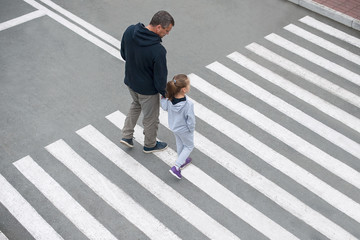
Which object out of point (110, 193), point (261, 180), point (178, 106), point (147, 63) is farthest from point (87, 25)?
point (261, 180)

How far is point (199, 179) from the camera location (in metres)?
6.75

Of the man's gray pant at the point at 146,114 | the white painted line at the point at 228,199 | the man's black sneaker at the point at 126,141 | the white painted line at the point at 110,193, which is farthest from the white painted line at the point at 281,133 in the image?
the white painted line at the point at 110,193

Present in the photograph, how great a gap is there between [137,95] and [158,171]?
128 cm

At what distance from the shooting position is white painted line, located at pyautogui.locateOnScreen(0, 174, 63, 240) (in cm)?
591

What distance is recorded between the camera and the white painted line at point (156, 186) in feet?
19.8

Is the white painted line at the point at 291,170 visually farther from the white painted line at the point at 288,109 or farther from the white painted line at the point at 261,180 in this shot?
the white painted line at the point at 288,109

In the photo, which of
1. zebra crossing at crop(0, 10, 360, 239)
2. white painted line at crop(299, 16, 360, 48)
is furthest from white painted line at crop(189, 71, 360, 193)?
white painted line at crop(299, 16, 360, 48)

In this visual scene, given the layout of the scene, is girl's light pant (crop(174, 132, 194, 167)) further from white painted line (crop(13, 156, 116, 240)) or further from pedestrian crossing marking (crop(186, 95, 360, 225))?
white painted line (crop(13, 156, 116, 240))

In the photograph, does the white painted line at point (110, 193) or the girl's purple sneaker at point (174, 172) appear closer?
the white painted line at point (110, 193)

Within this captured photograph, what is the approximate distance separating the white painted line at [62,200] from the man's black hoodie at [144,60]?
73.6 inches

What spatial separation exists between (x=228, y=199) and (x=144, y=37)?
8.64 feet

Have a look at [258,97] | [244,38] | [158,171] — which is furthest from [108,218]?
[244,38]

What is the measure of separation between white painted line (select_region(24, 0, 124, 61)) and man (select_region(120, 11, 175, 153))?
284 cm

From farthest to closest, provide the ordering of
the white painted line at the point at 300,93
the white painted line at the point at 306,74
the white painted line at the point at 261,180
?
1. the white painted line at the point at 306,74
2. the white painted line at the point at 300,93
3. the white painted line at the point at 261,180
